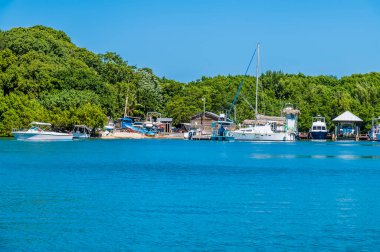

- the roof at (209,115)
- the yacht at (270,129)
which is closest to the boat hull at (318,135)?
the yacht at (270,129)

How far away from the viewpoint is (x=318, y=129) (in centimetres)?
12556

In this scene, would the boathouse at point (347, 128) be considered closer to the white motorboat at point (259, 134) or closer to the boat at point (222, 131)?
the white motorboat at point (259, 134)

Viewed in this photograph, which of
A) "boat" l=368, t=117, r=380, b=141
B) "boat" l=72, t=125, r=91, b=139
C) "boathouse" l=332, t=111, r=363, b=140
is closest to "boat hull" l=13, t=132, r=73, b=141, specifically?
"boat" l=72, t=125, r=91, b=139

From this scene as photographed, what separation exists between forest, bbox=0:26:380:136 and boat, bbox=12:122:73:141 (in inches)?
70.7

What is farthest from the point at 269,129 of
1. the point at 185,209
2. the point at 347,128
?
the point at 185,209

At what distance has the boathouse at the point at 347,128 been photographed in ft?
410

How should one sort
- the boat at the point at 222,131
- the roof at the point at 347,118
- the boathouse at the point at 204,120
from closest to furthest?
the boat at the point at 222,131
the roof at the point at 347,118
the boathouse at the point at 204,120

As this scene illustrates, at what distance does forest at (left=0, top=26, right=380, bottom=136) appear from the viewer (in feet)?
345

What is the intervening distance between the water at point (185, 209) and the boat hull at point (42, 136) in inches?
1711

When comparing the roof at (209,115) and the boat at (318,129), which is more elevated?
the roof at (209,115)

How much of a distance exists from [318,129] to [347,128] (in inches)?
451

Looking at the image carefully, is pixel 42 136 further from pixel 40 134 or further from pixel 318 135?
pixel 318 135

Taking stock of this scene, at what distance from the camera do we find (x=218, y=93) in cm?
13750

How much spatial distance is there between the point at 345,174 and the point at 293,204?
18.5 metres
